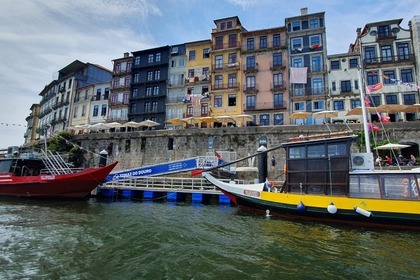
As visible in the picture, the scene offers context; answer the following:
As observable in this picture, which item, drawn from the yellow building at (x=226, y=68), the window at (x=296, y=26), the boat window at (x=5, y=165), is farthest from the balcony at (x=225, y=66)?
the boat window at (x=5, y=165)

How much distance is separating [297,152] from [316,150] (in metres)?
0.94

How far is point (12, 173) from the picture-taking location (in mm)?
20891

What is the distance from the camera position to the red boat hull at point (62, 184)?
18281 mm

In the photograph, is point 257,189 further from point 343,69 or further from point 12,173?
point 343,69

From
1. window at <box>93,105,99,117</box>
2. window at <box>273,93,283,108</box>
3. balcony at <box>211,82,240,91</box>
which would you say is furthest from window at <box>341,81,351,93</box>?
window at <box>93,105,99,117</box>

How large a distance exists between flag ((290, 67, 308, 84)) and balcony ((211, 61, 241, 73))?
7.79m

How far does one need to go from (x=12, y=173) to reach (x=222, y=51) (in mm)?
29306

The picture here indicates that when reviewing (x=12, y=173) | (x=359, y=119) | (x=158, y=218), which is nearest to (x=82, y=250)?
(x=158, y=218)

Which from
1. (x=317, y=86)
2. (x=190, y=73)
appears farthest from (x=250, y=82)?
(x=190, y=73)

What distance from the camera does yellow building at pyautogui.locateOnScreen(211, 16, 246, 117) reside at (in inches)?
1427

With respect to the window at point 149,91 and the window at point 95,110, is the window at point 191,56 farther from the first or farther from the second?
the window at point 95,110

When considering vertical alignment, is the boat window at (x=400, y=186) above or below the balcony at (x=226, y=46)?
below

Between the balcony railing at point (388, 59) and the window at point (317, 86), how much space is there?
555 centimetres

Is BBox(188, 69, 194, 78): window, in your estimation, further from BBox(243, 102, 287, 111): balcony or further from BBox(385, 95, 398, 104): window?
BBox(385, 95, 398, 104): window
